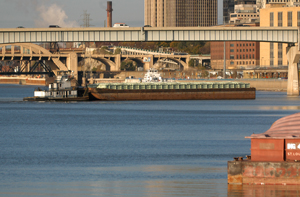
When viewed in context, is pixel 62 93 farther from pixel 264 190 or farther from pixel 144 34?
pixel 264 190

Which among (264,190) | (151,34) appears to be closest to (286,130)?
(264,190)

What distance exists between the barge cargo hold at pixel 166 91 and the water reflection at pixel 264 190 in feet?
315

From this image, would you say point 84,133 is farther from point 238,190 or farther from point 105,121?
point 238,190

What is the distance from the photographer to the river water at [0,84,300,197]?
31109mm

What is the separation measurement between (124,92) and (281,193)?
98.7m

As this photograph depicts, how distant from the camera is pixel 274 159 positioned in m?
28.5

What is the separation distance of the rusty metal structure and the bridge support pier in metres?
93.1

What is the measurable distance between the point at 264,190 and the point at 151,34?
88.1 metres

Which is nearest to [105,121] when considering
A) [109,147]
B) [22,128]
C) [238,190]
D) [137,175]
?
[22,128]

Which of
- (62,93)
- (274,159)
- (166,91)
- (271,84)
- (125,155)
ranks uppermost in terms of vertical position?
(271,84)

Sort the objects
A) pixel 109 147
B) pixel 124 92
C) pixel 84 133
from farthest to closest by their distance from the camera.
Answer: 1. pixel 124 92
2. pixel 84 133
3. pixel 109 147

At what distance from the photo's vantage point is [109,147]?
164 ft

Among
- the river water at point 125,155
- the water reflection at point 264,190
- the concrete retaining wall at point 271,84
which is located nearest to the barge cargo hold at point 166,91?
the river water at point 125,155

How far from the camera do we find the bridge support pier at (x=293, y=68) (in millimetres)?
119000
